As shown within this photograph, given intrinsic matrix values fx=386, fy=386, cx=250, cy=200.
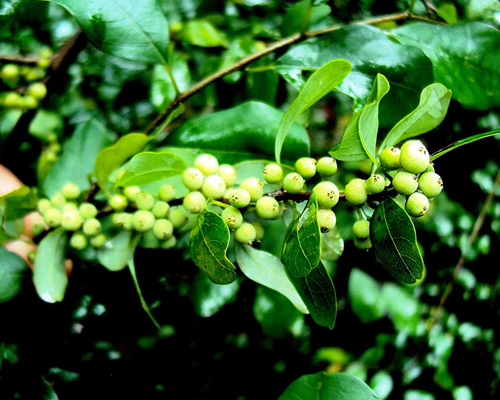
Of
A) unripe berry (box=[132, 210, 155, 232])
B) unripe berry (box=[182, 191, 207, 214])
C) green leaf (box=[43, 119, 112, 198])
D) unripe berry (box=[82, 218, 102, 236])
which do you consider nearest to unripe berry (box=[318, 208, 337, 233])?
unripe berry (box=[182, 191, 207, 214])

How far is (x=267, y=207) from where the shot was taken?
686mm

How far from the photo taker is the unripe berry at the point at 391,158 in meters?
0.64

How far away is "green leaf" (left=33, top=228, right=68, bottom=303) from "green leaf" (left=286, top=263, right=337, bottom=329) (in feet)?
1.67

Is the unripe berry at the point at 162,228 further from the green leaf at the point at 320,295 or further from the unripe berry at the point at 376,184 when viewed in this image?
the unripe berry at the point at 376,184

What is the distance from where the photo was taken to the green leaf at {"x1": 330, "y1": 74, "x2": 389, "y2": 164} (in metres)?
0.62

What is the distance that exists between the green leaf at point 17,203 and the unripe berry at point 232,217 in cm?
47

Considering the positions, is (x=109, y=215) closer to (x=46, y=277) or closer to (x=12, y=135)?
(x=46, y=277)

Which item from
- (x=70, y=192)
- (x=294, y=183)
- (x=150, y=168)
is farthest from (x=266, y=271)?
(x=70, y=192)

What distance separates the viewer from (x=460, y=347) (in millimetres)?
1375

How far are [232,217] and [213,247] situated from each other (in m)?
0.09

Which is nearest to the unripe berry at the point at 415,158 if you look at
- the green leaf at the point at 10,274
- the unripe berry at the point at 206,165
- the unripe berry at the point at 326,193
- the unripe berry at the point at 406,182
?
the unripe berry at the point at 406,182

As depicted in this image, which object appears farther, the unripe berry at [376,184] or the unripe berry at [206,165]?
the unripe berry at [206,165]

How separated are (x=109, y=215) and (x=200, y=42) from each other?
631mm

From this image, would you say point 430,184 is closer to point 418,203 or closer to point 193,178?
point 418,203
